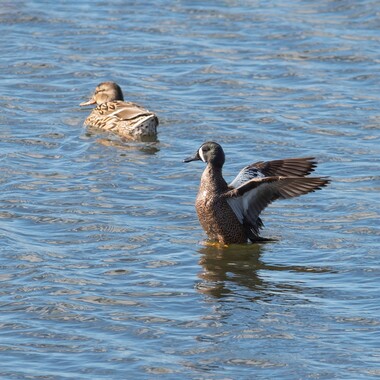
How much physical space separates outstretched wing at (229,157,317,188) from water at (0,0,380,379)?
548mm

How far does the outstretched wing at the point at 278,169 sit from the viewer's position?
12.2 meters

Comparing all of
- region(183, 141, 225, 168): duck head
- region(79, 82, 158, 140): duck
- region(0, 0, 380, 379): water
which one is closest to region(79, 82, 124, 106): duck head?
region(79, 82, 158, 140): duck

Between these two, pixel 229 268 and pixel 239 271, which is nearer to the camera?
pixel 239 271

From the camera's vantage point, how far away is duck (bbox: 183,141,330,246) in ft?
38.7

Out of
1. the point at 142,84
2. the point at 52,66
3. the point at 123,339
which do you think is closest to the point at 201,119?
the point at 142,84

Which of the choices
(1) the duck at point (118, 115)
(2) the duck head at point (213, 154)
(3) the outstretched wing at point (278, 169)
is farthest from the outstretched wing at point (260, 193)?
(1) the duck at point (118, 115)

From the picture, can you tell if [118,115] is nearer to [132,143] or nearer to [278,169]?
[132,143]

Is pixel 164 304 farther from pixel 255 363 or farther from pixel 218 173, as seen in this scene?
pixel 218 173

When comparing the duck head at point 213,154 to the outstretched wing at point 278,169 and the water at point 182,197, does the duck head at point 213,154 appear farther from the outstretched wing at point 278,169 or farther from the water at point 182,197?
the water at point 182,197

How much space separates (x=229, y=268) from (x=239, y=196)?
2.62ft

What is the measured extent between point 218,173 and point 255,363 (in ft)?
11.3

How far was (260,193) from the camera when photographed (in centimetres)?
1184

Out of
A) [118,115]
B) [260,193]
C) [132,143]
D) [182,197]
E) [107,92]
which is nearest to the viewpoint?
[260,193]

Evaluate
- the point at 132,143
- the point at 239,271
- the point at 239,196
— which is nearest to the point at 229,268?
the point at 239,271
